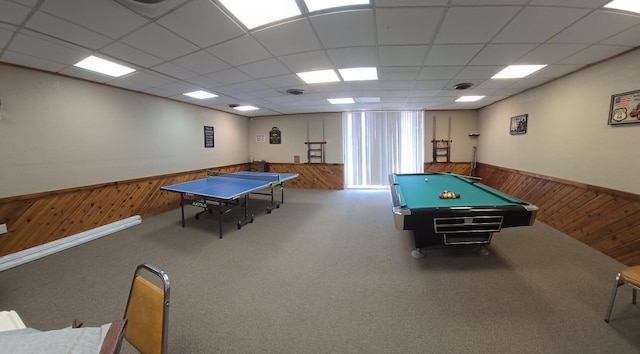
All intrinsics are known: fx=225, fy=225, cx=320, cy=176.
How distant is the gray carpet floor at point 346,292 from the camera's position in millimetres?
1675

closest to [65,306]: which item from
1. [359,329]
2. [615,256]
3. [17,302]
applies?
[17,302]

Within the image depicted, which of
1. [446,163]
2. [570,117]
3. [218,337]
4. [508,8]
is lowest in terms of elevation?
[218,337]

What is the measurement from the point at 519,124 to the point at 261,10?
5281 mm

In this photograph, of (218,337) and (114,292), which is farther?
(114,292)

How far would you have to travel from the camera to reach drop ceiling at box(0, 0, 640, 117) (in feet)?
6.10

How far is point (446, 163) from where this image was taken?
684cm

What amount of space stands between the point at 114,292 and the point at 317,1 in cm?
330

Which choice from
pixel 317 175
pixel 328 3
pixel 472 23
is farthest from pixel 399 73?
pixel 317 175

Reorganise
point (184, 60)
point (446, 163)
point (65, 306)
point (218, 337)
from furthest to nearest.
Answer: point (446, 163)
point (184, 60)
point (65, 306)
point (218, 337)

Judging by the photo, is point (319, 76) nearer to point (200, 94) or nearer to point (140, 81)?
point (200, 94)

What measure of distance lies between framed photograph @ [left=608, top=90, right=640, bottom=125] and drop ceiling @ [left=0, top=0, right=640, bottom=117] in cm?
53

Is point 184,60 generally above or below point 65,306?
above

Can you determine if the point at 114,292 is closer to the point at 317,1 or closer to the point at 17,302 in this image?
the point at 17,302

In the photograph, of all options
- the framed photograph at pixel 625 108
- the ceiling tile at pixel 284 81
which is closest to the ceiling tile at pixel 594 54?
the framed photograph at pixel 625 108
